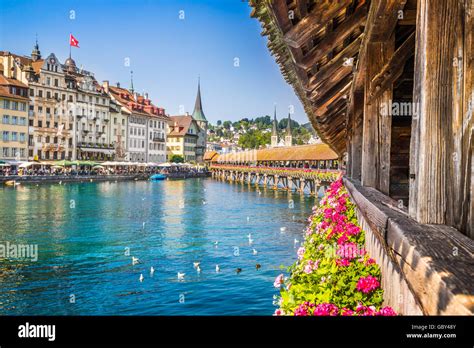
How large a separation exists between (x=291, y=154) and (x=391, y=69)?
204ft

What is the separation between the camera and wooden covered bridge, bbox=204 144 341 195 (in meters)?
52.4

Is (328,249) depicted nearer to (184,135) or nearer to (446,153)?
(446,153)

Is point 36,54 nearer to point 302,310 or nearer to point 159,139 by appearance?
point 159,139

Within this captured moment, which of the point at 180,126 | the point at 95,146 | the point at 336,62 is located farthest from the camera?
the point at 180,126

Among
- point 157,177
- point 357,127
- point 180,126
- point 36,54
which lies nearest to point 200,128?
point 180,126

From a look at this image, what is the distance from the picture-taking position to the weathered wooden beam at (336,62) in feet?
20.4

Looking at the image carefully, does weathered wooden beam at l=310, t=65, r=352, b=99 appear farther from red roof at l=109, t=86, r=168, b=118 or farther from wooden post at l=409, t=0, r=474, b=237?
red roof at l=109, t=86, r=168, b=118

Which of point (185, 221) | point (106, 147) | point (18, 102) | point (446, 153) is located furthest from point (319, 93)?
point (106, 147)

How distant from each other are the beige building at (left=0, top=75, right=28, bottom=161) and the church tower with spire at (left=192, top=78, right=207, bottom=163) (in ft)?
183

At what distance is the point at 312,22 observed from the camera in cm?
405

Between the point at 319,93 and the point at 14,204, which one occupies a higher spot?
the point at 319,93

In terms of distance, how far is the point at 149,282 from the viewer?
15.3 meters
